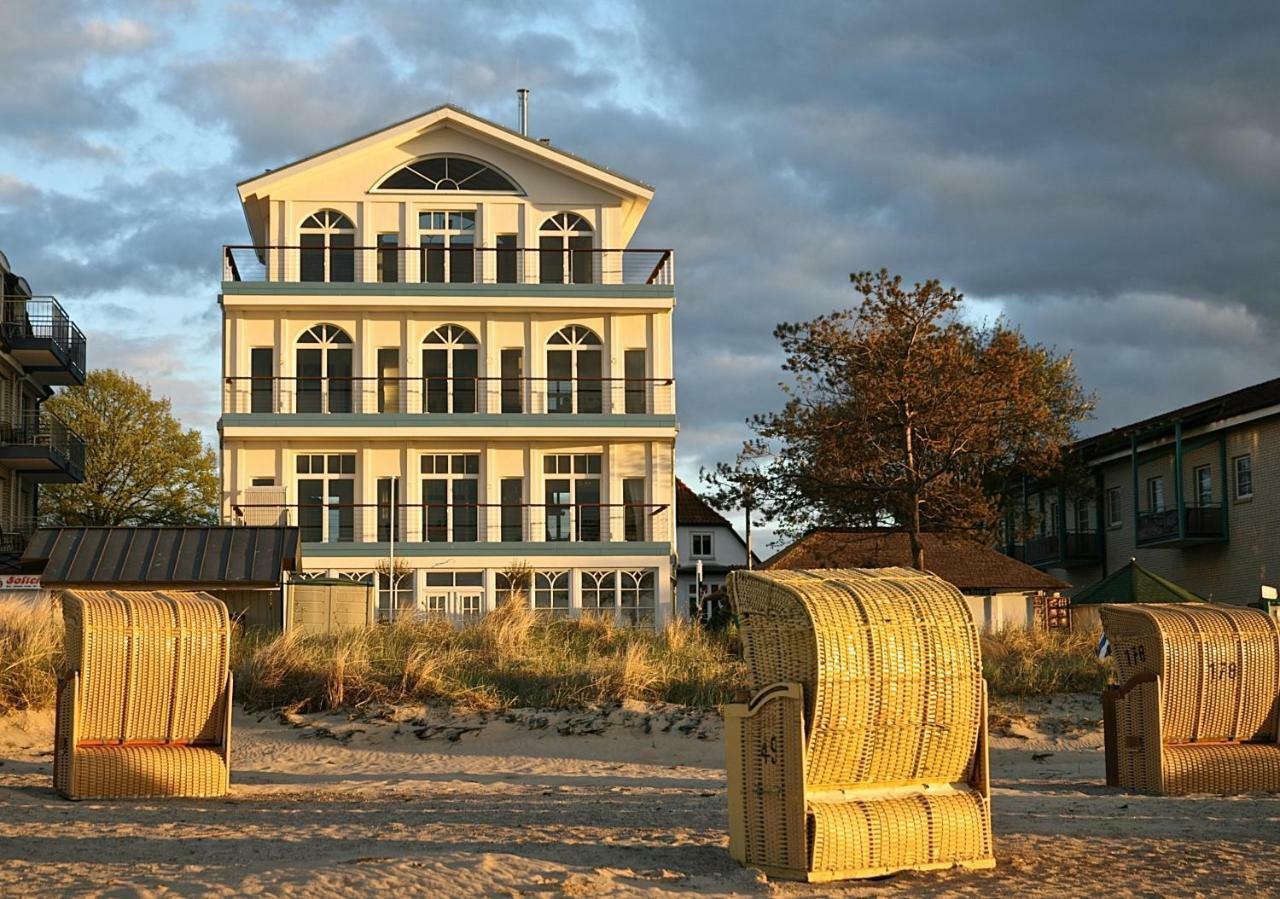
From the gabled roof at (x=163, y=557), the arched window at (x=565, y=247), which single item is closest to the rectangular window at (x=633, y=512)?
the arched window at (x=565, y=247)

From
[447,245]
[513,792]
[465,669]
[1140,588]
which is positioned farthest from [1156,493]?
[513,792]

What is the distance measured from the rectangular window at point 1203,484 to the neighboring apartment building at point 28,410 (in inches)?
1351

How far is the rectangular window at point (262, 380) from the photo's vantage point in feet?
132

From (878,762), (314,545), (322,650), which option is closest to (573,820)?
(878,762)

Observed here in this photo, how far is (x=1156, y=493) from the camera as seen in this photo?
49312 mm

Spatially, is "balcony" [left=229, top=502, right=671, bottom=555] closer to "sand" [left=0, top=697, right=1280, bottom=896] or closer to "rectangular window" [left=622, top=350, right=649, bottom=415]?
"rectangular window" [left=622, top=350, right=649, bottom=415]

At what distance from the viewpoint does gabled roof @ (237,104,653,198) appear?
39.7 meters

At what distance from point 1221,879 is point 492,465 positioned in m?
32.5

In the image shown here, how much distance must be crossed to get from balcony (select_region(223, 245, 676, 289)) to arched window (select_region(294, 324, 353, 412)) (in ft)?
4.56

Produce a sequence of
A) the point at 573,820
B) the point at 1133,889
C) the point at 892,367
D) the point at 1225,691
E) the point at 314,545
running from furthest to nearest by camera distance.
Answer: the point at 314,545
the point at 892,367
the point at 1225,691
the point at 573,820
the point at 1133,889

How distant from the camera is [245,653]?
20.8m

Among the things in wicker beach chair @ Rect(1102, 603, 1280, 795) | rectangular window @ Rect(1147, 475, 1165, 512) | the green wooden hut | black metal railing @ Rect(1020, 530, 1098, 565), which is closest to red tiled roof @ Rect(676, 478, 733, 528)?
black metal railing @ Rect(1020, 530, 1098, 565)

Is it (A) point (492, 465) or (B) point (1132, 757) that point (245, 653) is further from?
(A) point (492, 465)

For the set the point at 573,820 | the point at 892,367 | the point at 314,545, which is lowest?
the point at 573,820
